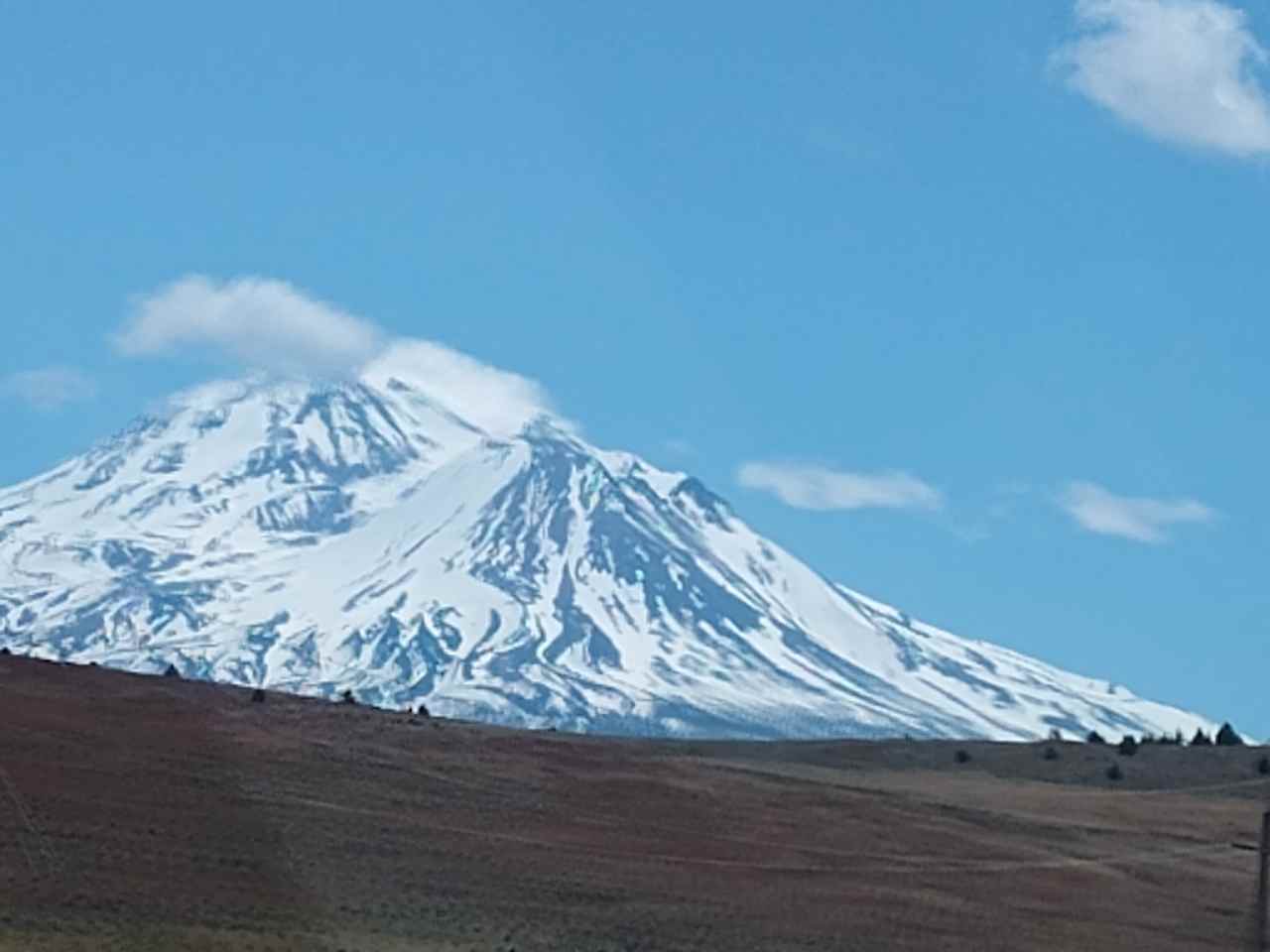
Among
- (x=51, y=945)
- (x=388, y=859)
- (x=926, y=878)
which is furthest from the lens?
(x=926, y=878)

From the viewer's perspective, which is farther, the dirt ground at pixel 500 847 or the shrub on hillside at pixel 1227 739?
the shrub on hillside at pixel 1227 739

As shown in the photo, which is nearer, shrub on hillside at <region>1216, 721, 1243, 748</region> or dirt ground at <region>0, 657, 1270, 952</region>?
Answer: dirt ground at <region>0, 657, 1270, 952</region>

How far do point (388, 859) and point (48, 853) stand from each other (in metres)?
5.57

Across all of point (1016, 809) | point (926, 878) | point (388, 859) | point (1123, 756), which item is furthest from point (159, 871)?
point (1123, 756)

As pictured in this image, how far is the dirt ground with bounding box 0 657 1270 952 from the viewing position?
42531 mm

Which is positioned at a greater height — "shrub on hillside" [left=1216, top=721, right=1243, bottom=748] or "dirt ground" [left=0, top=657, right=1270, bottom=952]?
"shrub on hillside" [left=1216, top=721, right=1243, bottom=748]

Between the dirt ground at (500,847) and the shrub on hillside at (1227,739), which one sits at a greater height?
the shrub on hillside at (1227,739)

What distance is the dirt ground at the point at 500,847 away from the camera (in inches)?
1674

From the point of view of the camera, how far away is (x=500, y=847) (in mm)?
50062

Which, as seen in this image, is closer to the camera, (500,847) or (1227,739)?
(500,847)

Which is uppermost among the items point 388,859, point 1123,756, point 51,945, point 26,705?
point 1123,756

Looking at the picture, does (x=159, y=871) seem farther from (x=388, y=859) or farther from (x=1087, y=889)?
(x=1087, y=889)

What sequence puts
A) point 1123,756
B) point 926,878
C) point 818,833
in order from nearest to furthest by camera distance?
1. point 926,878
2. point 818,833
3. point 1123,756

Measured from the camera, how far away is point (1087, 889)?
54750mm
